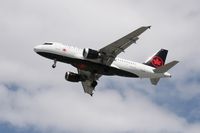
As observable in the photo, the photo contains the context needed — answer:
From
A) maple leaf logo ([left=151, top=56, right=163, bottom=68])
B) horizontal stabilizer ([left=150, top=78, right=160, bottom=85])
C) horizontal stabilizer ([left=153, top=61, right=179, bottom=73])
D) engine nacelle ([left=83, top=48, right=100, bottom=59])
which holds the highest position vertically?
maple leaf logo ([left=151, top=56, right=163, bottom=68])

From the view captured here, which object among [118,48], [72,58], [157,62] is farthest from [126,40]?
[157,62]

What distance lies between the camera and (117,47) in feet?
345

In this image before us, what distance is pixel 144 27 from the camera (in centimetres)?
9775

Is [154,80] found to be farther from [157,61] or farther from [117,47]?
[117,47]

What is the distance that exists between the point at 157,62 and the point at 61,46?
831 inches

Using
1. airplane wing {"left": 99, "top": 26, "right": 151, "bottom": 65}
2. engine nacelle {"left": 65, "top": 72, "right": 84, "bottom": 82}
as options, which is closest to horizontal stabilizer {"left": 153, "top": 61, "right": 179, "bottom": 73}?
airplane wing {"left": 99, "top": 26, "right": 151, "bottom": 65}

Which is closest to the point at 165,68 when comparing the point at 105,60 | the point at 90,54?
the point at 105,60

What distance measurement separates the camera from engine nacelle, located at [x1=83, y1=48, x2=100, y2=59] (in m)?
105

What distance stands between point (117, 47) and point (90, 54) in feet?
15.1

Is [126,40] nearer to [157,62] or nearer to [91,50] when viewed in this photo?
[91,50]

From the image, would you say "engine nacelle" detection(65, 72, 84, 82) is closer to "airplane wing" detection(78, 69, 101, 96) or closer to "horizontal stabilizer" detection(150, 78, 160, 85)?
"airplane wing" detection(78, 69, 101, 96)

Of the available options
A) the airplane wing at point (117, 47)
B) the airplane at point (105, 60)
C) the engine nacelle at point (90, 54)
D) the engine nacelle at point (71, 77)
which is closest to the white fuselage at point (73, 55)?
the airplane at point (105, 60)

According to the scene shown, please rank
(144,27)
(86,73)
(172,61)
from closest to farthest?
(144,27) → (172,61) → (86,73)

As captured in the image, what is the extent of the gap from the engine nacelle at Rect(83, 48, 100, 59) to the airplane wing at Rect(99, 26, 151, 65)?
1145 millimetres
